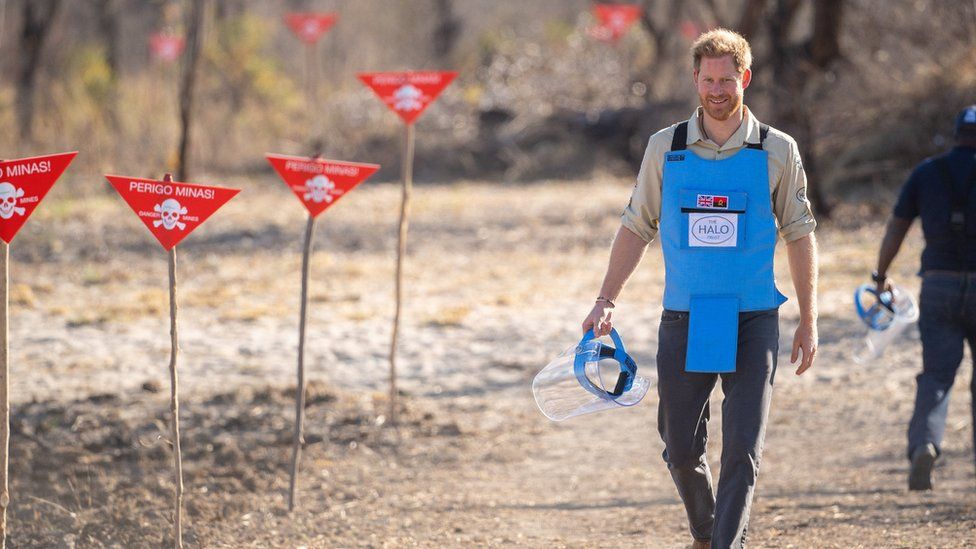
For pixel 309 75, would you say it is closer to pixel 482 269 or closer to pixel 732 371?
pixel 482 269

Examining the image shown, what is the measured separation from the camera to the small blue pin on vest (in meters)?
3.71

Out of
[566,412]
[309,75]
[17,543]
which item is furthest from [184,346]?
[309,75]

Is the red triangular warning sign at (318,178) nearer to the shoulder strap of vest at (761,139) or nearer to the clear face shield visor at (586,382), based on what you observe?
the clear face shield visor at (586,382)

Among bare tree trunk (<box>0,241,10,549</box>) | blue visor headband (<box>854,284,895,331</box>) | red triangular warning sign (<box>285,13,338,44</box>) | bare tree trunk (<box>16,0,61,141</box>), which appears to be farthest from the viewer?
red triangular warning sign (<box>285,13,338,44</box>)

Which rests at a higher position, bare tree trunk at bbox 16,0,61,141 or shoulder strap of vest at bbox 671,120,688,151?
bare tree trunk at bbox 16,0,61,141

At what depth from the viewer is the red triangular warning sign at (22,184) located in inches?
162

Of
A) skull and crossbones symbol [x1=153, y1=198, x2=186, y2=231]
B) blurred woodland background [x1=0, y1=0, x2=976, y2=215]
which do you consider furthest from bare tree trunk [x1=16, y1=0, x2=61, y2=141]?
skull and crossbones symbol [x1=153, y1=198, x2=186, y2=231]

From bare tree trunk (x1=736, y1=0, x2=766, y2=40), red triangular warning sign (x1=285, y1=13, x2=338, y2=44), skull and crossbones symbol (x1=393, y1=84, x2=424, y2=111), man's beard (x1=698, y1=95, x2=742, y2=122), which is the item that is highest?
red triangular warning sign (x1=285, y1=13, x2=338, y2=44)

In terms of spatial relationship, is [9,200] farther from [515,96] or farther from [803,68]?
[515,96]

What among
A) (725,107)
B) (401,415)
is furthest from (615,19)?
(725,107)

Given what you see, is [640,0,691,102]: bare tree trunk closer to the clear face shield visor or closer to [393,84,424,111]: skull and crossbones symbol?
[393,84,424,111]: skull and crossbones symbol

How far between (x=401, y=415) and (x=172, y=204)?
3064mm

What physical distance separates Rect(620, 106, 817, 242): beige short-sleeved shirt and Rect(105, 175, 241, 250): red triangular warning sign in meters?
1.51

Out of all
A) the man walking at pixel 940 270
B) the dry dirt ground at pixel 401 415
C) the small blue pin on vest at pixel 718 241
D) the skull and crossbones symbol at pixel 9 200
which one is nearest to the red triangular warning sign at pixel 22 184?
the skull and crossbones symbol at pixel 9 200
